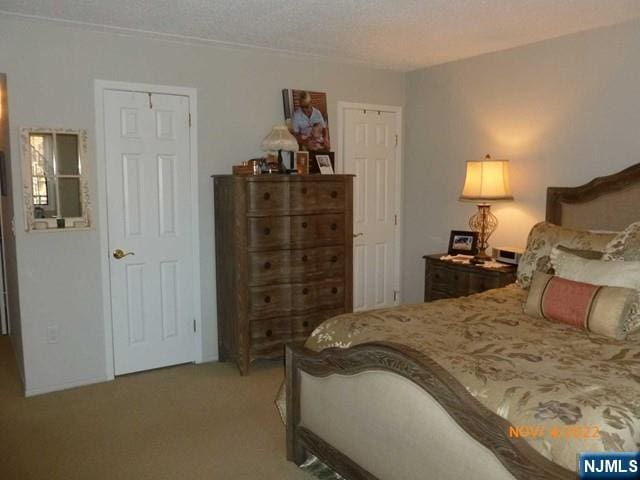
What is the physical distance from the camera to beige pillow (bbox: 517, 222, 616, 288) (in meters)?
3.00

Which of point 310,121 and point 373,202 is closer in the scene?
point 310,121

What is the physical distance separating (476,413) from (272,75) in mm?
3353

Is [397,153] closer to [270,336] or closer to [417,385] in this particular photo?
[270,336]

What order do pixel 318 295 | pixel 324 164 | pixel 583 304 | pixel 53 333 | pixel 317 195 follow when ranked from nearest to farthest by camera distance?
1. pixel 583 304
2. pixel 53 333
3. pixel 317 195
4. pixel 318 295
5. pixel 324 164

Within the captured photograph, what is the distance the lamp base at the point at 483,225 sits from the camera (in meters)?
4.23

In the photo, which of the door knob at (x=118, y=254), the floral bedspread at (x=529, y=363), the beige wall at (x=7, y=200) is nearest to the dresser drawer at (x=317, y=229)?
the door knob at (x=118, y=254)

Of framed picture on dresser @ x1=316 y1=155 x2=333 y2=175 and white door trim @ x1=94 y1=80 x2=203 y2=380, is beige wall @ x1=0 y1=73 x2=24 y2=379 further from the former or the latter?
framed picture on dresser @ x1=316 y1=155 x2=333 y2=175

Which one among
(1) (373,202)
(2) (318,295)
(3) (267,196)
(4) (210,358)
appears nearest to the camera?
(3) (267,196)

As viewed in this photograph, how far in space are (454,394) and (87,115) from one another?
10.0ft

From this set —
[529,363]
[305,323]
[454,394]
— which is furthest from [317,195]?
[454,394]

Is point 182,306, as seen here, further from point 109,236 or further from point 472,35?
point 472,35

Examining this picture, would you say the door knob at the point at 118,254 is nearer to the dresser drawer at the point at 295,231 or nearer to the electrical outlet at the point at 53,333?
the electrical outlet at the point at 53,333

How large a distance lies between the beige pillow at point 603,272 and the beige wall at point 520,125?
43.8 inches

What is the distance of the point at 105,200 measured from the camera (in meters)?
3.80
